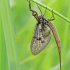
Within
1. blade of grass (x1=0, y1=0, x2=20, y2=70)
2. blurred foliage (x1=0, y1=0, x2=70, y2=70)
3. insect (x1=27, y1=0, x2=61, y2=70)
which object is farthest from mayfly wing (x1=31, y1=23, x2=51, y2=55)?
blade of grass (x1=0, y1=0, x2=20, y2=70)

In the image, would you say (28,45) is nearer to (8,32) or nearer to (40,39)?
(40,39)

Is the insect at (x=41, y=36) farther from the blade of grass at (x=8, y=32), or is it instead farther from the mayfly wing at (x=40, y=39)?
the blade of grass at (x=8, y=32)

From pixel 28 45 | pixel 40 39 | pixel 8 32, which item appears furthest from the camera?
pixel 28 45

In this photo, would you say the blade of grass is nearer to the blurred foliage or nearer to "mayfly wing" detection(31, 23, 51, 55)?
the blurred foliage

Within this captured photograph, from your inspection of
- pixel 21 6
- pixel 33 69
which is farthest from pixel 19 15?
pixel 33 69

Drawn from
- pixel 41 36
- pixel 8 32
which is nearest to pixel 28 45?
pixel 41 36

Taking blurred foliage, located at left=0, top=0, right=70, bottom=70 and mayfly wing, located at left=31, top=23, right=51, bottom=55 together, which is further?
mayfly wing, located at left=31, top=23, right=51, bottom=55

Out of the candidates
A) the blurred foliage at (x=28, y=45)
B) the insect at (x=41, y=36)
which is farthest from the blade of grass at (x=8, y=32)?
the insect at (x=41, y=36)

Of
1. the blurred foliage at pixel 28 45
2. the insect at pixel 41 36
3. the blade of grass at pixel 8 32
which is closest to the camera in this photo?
the blade of grass at pixel 8 32
